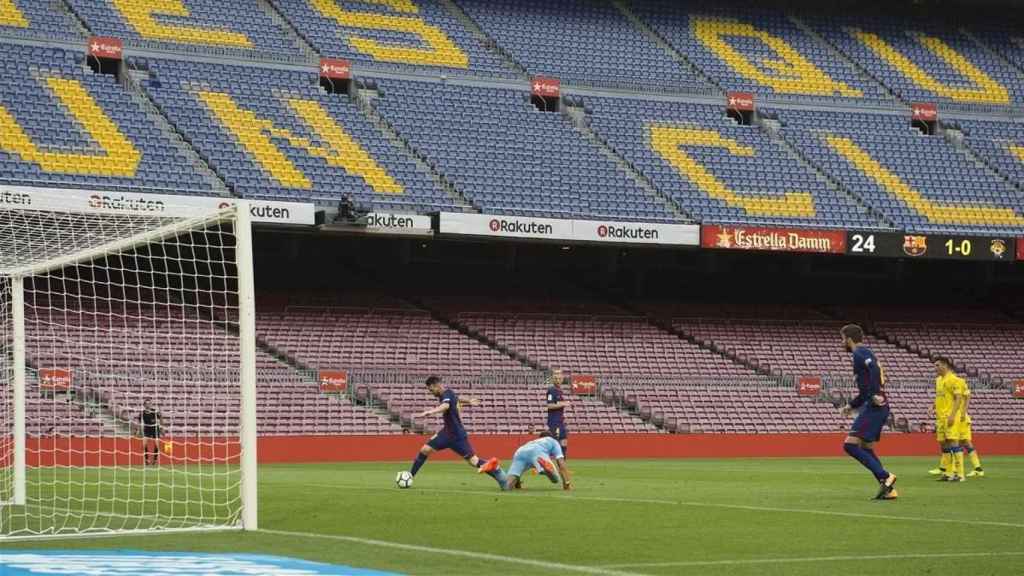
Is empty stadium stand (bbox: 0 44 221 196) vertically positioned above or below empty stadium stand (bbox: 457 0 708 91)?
below

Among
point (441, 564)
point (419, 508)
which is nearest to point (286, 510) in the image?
point (419, 508)

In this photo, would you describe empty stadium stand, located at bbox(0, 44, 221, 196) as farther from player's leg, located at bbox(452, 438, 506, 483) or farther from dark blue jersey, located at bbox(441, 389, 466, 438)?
player's leg, located at bbox(452, 438, 506, 483)

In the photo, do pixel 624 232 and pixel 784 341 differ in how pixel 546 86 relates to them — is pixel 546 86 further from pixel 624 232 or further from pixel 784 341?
pixel 784 341

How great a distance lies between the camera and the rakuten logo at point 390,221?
126 ft

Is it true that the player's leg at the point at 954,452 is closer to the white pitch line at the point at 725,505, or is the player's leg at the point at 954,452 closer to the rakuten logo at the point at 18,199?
the white pitch line at the point at 725,505

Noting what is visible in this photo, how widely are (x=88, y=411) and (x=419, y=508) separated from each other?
603 inches

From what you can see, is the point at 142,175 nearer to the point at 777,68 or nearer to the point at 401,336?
the point at 401,336

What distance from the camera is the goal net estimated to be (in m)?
14.8

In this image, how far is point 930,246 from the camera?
1711 inches

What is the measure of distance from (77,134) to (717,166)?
1891 cm

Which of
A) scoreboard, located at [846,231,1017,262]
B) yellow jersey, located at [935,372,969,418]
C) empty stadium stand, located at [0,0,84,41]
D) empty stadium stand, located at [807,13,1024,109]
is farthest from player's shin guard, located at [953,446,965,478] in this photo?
empty stadium stand, located at [807,13,1024,109]

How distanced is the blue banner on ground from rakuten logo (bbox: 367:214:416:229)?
26461 millimetres

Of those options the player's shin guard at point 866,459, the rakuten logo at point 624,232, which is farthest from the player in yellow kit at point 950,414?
the rakuten logo at point 624,232

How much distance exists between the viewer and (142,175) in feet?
125
